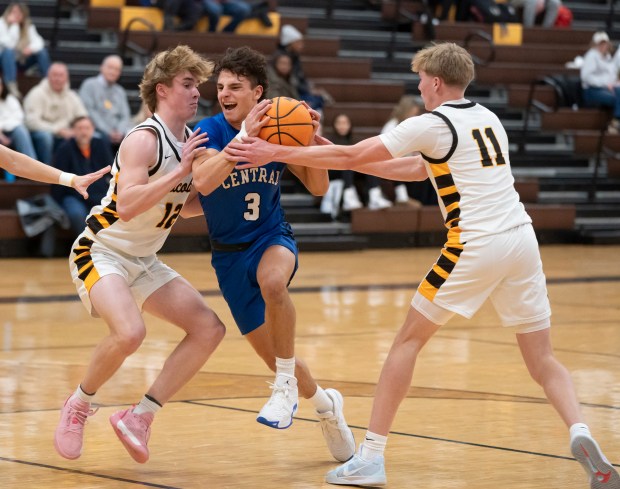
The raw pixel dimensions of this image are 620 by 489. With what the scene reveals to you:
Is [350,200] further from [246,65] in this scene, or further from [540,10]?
[246,65]

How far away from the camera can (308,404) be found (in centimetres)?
647

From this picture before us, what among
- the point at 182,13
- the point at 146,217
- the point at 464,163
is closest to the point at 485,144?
the point at 464,163

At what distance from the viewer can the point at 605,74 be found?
17875mm

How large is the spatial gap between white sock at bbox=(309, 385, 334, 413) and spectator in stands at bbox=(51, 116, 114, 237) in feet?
25.1

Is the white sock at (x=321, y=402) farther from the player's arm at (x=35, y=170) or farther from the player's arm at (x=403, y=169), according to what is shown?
the player's arm at (x=35, y=170)

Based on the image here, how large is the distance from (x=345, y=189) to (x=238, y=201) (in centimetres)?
938

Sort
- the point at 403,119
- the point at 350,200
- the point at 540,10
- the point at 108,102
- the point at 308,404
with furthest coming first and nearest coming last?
the point at 540,10 → the point at 350,200 → the point at 403,119 → the point at 108,102 → the point at 308,404

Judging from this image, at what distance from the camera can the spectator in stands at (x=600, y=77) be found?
1773 cm

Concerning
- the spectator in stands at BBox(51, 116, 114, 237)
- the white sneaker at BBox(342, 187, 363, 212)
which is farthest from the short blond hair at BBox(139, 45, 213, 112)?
the white sneaker at BBox(342, 187, 363, 212)

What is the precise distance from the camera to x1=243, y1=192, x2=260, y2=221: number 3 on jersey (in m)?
5.35

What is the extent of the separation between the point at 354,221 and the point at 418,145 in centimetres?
986

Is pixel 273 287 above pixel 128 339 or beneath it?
above

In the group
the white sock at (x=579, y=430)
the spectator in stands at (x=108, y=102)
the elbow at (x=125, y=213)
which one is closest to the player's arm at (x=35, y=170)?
the elbow at (x=125, y=213)

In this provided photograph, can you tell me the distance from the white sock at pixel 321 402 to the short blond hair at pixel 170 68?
57.5 inches
